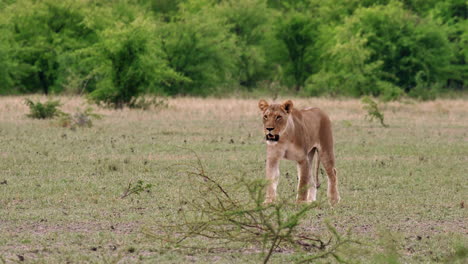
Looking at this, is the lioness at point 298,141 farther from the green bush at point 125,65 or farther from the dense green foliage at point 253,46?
the dense green foliage at point 253,46

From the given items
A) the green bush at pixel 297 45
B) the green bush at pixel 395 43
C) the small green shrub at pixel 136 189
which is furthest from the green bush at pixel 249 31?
the small green shrub at pixel 136 189

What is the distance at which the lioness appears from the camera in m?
10.7

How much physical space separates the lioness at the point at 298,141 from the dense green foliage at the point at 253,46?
27527 mm

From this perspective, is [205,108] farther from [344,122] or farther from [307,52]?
[307,52]

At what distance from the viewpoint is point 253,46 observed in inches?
2562

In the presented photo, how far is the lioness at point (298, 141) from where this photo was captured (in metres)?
10.7

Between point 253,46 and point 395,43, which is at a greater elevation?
point 395,43

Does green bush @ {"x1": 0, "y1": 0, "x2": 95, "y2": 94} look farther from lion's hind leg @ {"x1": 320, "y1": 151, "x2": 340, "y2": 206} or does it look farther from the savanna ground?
lion's hind leg @ {"x1": 320, "y1": 151, "x2": 340, "y2": 206}

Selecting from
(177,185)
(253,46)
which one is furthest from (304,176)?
(253,46)

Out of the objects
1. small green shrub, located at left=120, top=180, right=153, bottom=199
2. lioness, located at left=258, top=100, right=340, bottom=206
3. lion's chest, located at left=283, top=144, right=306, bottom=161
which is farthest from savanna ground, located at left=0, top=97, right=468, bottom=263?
lion's chest, located at left=283, top=144, right=306, bottom=161

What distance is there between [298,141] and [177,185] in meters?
3.17

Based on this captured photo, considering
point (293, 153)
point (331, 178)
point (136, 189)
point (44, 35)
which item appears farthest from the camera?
point (44, 35)

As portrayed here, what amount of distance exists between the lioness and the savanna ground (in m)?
0.43

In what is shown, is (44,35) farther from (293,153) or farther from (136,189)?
(293,153)
